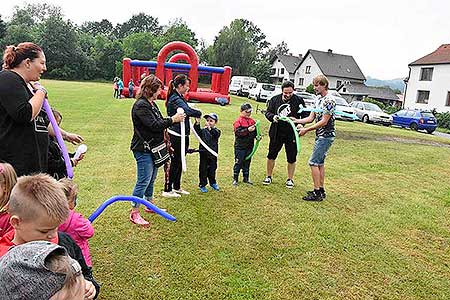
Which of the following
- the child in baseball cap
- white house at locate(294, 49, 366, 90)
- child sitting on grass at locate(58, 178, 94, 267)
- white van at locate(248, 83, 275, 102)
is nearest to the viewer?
the child in baseball cap

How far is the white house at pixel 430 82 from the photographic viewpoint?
38531 millimetres

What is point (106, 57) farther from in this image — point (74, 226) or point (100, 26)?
point (74, 226)

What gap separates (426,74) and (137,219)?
43346 millimetres

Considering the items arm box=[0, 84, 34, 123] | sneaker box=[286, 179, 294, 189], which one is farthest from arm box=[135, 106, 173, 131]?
sneaker box=[286, 179, 294, 189]

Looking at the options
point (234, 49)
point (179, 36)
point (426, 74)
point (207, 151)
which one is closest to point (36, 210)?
point (207, 151)

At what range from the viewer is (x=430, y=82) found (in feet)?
132

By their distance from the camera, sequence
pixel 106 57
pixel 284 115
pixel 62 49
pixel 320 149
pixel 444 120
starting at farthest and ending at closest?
pixel 106 57, pixel 62 49, pixel 444 120, pixel 284 115, pixel 320 149

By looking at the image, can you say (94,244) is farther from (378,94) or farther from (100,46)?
(100,46)

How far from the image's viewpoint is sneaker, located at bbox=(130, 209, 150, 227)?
4699 millimetres

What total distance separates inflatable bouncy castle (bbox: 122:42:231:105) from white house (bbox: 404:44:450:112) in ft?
84.1

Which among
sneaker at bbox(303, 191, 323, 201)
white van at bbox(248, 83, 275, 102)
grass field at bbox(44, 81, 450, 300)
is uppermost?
white van at bbox(248, 83, 275, 102)

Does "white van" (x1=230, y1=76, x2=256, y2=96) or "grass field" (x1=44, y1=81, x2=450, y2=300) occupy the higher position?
"white van" (x1=230, y1=76, x2=256, y2=96)

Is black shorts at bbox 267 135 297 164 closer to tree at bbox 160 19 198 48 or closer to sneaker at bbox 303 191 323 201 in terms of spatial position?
sneaker at bbox 303 191 323 201

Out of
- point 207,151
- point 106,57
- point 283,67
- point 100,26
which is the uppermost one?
point 100,26
